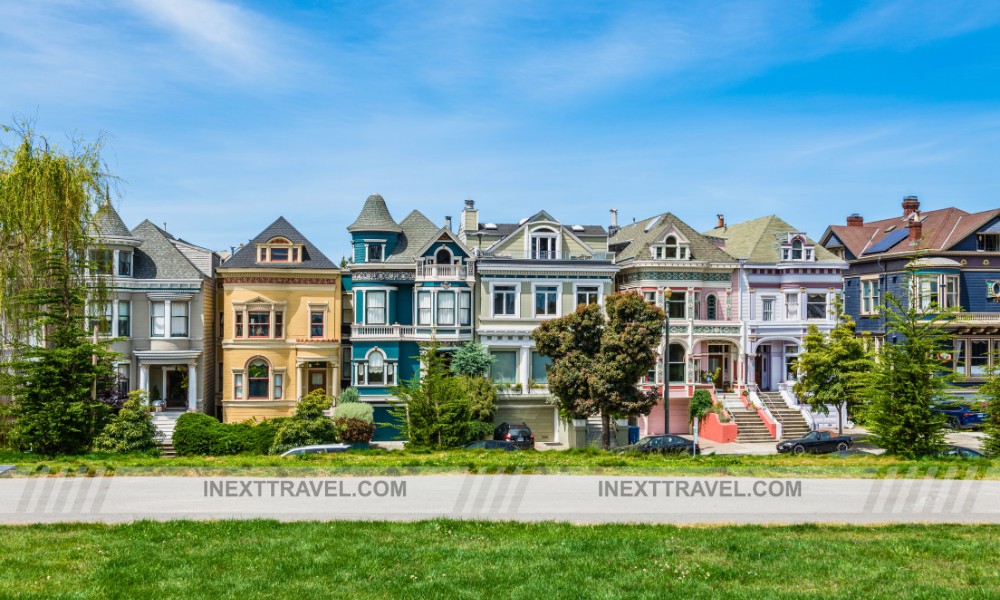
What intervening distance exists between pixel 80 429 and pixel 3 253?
26.3ft

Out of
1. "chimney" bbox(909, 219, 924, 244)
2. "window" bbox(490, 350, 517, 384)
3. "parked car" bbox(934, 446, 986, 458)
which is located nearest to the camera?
"parked car" bbox(934, 446, 986, 458)

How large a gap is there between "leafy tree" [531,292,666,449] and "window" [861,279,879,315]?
22.1 m

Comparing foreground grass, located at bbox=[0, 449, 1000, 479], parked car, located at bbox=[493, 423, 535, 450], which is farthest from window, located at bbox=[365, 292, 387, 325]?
foreground grass, located at bbox=[0, 449, 1000, 479]

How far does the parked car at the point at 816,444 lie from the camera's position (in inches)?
1305

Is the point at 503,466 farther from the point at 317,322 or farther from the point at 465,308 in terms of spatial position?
the point at 317,322

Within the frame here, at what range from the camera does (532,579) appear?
11.1 metres

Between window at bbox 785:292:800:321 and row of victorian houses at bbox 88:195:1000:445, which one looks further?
window at bbox 785:292:800:321

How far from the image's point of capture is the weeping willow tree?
23.9 meters

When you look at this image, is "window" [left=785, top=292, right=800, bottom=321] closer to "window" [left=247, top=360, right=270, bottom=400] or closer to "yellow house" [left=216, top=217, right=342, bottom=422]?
"yellow house" [left=216, top=217, right=342, bottom=422]

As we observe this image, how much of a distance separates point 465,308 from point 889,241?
26318 mm

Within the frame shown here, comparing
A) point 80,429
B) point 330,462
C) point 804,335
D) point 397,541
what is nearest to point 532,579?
point 397,541

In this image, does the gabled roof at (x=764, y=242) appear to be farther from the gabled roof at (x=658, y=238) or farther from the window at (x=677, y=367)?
the window at (x=677, y=367)

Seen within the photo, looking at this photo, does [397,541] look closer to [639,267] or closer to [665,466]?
[665,466]

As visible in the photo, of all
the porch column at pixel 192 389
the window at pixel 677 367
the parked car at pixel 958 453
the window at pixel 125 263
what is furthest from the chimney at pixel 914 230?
the window at pixel 125 263
